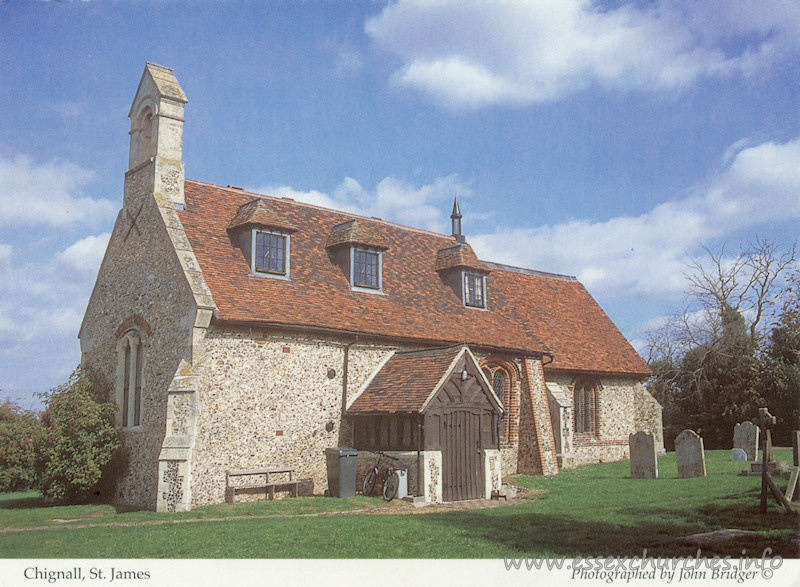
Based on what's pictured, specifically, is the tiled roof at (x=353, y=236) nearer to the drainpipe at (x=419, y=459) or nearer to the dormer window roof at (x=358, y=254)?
the dormer window roof at (x=358, y=254)

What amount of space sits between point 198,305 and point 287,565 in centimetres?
924

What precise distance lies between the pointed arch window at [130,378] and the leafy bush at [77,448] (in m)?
0.40

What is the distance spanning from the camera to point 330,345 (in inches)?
828

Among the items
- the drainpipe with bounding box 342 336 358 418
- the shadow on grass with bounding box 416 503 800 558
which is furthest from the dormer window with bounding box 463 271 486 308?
the shadow on grass with bounding box 416 503 800 558

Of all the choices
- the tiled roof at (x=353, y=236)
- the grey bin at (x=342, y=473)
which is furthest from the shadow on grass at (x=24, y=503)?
the tiled roof at (x=353, y=236)

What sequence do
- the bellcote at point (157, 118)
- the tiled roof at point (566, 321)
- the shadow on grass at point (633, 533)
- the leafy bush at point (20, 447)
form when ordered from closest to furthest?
the shadow on grass at point (633, 533) < the leafy bush at point (20, 447) < the bellcote at point (157, 118) < the tiled roof at point (566, 321)

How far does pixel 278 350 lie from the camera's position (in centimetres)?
1988

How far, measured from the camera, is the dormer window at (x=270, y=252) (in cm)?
2142

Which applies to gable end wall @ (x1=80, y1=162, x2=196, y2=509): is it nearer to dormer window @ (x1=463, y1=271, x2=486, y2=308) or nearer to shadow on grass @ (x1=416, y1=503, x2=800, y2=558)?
shadow on grass @ (x1=416, y1=503, x2=800, y2=558)

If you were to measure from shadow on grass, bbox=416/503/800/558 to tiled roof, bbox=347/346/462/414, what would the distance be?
4731 mm

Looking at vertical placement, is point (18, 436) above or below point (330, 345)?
below

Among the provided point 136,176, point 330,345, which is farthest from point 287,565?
point 136,176

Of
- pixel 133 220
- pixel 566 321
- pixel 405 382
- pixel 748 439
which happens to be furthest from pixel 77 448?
pixel 748 439

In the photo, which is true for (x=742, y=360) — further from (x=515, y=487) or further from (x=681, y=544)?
(x=681, y=544)
